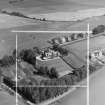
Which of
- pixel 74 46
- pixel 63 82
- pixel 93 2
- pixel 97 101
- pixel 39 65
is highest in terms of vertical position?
pixel 93 2

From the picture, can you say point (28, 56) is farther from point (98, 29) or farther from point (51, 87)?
point (98, 29)

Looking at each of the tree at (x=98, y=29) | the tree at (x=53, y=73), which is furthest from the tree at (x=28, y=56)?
the tree at (x=98, y=29)

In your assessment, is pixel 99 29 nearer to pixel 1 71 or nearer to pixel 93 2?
pixel 93 2

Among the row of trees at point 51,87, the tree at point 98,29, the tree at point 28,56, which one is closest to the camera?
the row of trees at point 51,87

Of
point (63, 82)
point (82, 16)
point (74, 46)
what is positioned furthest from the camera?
point (82, 16)

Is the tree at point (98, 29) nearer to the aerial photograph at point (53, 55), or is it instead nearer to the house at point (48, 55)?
the aerial photograph at point (53, 55)

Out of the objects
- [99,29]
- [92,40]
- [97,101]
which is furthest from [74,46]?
[97,101]

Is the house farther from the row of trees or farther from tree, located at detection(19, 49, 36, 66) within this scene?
the row of trees

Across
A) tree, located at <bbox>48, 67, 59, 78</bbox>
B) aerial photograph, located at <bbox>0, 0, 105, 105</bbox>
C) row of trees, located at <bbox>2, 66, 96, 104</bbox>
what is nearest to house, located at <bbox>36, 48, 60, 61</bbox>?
aerial photograph, located at <bbox>0, 0, 105, 105</bbox>
